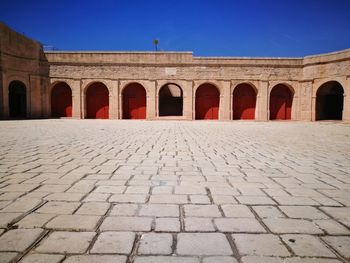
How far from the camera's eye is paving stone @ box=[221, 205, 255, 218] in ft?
7.02

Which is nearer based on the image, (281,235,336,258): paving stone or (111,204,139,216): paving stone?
(281,235,336,258): paving stone

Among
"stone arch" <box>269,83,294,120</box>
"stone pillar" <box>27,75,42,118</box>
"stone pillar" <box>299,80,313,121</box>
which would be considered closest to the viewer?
"stone pillar" <box>27,75,42,118</box>

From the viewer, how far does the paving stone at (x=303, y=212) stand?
2.13 meters

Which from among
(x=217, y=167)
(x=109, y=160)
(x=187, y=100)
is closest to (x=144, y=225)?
(x=217, y=167)

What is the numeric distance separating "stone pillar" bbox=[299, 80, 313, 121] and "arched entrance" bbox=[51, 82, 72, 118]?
22.6 m

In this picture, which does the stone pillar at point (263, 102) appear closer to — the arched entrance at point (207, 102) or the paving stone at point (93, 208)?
the arched entrance at point (207, 102)

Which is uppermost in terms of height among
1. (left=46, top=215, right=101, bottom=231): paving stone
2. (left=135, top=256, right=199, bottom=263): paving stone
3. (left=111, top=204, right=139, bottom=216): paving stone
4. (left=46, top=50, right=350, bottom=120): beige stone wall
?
(left=46, top=50, right=350, bottom=120): beige stone wall

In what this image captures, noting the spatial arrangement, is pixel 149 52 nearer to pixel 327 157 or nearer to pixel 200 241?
pixel 327 157

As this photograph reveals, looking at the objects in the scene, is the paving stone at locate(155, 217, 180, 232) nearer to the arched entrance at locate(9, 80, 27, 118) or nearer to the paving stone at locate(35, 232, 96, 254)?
the paving stone at locate(35, 232, 96, 254)

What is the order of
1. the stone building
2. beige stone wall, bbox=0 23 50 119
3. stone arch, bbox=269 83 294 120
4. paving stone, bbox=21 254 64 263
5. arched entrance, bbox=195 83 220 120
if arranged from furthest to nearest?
stone arch, bbox=269 83 294 120, arched entrance, bbox=195 83 220 120, the stone building, beige stone wall, bbox=0 23 50 119, paving stone, bbox=21 254 64 263

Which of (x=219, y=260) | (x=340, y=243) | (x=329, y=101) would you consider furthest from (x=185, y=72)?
(x=219, y=260)

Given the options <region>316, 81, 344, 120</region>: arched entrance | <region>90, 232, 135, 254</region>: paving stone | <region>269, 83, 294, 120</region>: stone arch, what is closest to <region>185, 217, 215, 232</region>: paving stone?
<region>90, 232, 135, 254</region>: paving stone

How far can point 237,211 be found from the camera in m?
2.23

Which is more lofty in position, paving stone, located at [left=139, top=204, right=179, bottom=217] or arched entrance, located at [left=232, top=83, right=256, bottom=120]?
arched entrance, located at [left=232, top=83, right=256, bottom=120]
